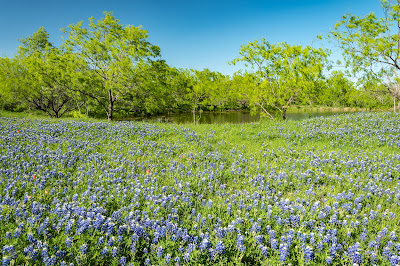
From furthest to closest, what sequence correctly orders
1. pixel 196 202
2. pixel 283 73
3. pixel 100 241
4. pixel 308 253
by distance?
pixel 283 73, pixel 196 202, pixel 100 241, pixel 308 253

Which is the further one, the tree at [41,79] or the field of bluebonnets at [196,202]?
the tree at [41,79]

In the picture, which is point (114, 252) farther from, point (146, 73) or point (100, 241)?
point (146, 73)

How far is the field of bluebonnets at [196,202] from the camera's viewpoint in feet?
10.6

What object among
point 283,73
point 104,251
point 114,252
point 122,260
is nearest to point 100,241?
point 104,251

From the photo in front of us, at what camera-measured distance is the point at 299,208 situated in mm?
4352

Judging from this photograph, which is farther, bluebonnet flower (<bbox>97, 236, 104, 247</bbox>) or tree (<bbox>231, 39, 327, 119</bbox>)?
tree (<bbox>231, 39, 327, 119</bbox>)

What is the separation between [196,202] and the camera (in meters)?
4.86

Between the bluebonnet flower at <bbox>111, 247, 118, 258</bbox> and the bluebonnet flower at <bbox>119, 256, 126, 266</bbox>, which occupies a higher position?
the bluebonnet flower at <bbox>111, 247, 118, 258</bbox>

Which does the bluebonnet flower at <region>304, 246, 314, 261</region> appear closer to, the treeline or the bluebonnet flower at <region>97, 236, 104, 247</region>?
the bluebonnet flower at <region>97, 236, 104, 247</region>

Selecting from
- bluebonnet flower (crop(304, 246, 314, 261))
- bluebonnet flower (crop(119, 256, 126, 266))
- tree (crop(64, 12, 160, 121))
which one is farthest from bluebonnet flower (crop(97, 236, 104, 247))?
tree (crop(64, 12, 160, 121))

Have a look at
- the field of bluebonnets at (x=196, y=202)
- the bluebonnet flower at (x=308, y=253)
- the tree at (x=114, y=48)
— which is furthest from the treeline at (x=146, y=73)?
the bluebonnet flower at (x=308, y=253)

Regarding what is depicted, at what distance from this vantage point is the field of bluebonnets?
3.23m

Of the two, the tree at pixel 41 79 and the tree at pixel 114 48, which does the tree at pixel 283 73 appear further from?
the tree at pixel 41 79

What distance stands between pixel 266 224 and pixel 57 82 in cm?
3044
